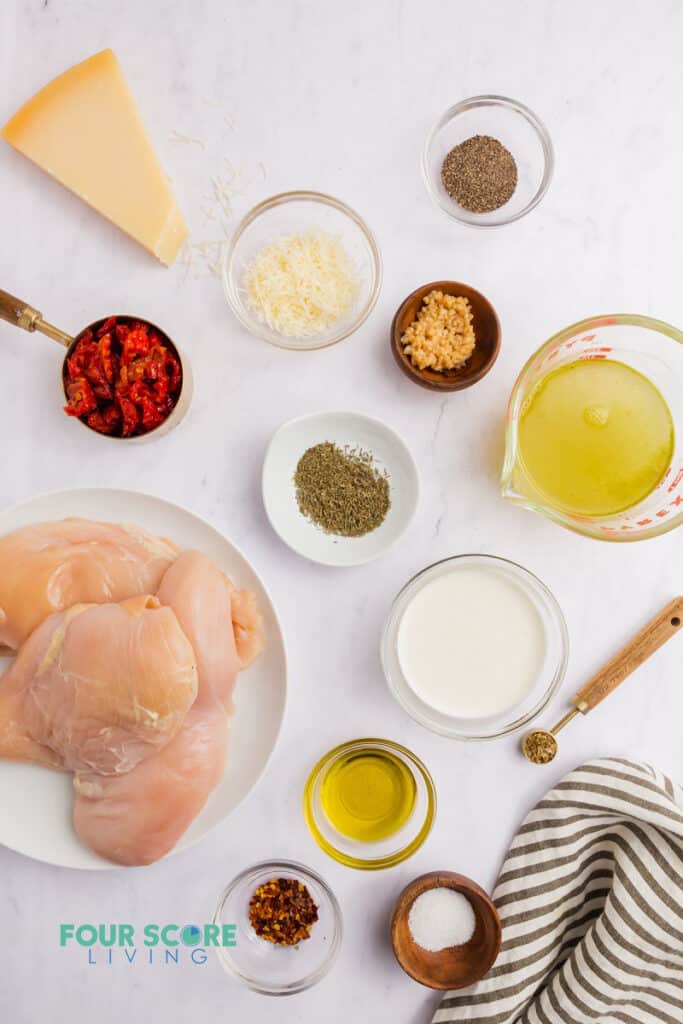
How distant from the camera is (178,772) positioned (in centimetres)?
172

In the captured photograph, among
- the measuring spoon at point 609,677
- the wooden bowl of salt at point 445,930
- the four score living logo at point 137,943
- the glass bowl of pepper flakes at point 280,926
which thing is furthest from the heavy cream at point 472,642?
the four score living logo at point 137,943

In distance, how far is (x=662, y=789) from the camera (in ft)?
6.13

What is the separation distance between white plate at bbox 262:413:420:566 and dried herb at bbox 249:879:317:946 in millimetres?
708

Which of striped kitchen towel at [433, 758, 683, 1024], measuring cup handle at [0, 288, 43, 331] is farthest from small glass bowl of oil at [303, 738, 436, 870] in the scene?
measuring cup handle at [0, 288, 43, 331]

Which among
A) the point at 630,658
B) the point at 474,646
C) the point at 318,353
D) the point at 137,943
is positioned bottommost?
the point at 137,943

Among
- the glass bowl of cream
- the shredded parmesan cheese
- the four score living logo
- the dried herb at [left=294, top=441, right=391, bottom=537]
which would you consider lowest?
the four score living logo

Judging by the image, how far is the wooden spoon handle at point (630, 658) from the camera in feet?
6.18

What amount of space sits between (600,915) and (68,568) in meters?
1.38

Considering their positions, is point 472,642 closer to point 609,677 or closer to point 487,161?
point 609,677

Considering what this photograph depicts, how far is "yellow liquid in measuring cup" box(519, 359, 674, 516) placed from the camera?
5.74ft

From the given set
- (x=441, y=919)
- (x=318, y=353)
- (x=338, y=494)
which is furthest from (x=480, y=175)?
(x=441, y=919)

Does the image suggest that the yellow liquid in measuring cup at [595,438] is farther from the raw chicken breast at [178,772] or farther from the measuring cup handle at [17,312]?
the measuring cup handle at [17,312]

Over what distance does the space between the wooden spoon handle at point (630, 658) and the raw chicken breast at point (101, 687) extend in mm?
852

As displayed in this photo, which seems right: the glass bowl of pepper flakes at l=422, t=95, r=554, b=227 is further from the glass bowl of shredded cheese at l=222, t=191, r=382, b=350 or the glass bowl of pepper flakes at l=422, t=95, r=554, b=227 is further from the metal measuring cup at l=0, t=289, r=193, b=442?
the metal measuring cup at l=0, t=289, r=193, b=442
